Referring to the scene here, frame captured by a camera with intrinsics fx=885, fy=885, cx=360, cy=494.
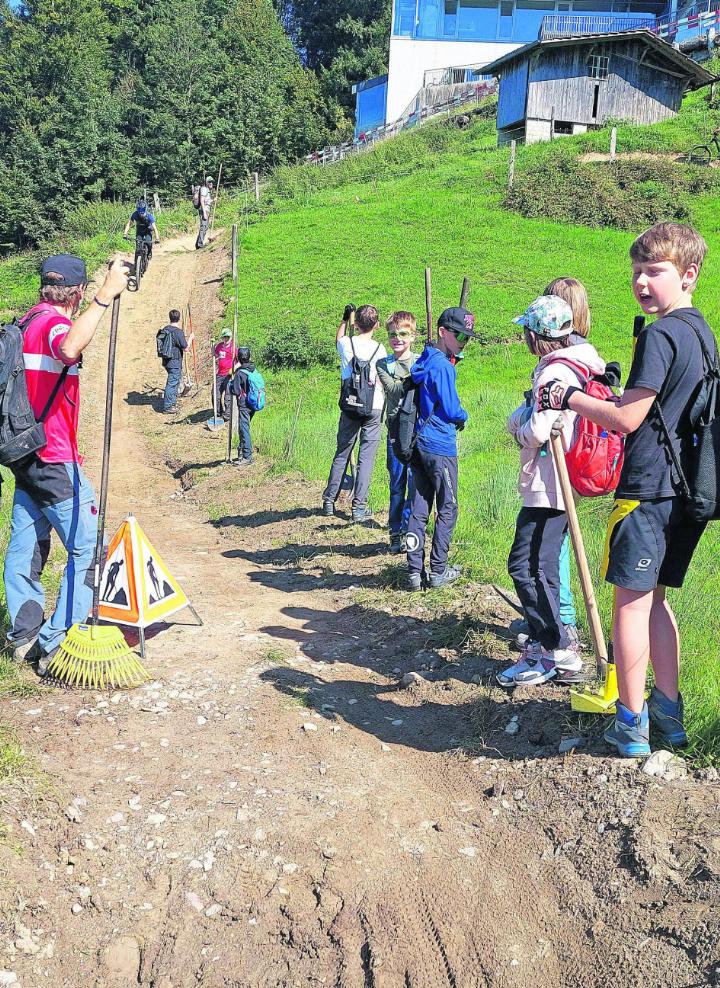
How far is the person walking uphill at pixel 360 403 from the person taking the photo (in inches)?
328

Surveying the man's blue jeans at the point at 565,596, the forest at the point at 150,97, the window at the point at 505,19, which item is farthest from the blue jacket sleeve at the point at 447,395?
the window at the point at 505,19

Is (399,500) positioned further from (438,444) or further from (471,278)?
(471,278)

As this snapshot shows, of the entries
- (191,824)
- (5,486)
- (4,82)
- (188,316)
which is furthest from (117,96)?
(191,824)

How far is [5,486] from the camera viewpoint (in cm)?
1127

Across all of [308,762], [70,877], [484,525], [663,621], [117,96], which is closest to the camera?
[70,877]

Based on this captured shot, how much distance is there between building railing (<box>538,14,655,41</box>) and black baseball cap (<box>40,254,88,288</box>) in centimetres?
4626

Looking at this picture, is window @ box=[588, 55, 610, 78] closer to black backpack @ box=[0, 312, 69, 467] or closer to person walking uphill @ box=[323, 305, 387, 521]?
person walking uphill @ box=[323, 305, 387, 521]

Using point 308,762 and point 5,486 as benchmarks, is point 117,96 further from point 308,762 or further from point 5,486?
point 308,762

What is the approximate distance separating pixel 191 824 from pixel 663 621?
2189 mm

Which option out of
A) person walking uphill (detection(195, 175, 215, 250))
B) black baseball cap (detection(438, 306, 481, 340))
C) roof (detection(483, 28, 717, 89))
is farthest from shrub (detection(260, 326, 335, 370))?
roof (detection(483, 28, 717, 89))

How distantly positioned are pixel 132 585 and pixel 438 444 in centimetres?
237

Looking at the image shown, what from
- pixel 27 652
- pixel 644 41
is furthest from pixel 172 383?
pixel 644 41

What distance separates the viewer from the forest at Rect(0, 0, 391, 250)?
152 feet

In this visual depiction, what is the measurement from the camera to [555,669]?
186 inches
